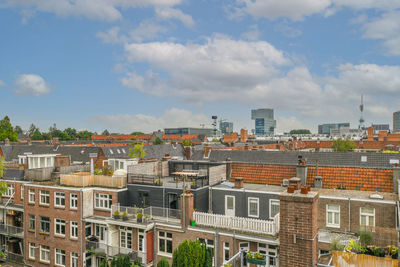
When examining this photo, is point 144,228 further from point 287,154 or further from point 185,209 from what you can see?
point 287,154

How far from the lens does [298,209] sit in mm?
10008

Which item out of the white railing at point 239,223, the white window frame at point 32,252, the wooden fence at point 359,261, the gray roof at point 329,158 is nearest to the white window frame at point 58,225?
the white window frame at point 32,252

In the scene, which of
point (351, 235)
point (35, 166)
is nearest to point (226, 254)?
point (351, 235)

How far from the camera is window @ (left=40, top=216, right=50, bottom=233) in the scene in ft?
95.1

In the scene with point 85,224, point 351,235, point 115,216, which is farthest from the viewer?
point 85,224

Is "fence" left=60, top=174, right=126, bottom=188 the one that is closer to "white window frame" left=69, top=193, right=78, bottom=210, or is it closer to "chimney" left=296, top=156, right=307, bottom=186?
"white window frame" left=69, top=193, right=78, bottom=210

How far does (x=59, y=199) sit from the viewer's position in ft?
91.9

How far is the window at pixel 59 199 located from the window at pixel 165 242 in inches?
444

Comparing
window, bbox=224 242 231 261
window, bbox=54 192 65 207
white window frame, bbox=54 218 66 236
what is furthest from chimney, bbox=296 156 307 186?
white window frame, bbox=54 218 66 236

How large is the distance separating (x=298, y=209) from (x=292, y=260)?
5.69 feet

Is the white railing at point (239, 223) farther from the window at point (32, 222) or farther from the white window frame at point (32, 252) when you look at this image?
the white window frame at point (32, 252)

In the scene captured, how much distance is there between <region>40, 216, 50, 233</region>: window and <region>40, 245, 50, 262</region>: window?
1.89 metres

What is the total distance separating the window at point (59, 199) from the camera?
27.8 metres

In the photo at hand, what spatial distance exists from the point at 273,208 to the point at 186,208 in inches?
257
